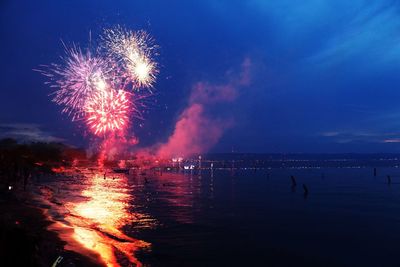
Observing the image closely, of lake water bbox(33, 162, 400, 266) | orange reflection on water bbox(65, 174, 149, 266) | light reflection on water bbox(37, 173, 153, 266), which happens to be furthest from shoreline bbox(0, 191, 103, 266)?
orange reflection on water bbox(65, 174, 149, 266)

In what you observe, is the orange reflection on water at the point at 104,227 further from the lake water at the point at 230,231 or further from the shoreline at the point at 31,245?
the shoreline at the point at 31,245

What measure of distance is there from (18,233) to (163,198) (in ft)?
136

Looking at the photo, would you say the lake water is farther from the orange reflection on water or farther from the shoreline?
the shoreline

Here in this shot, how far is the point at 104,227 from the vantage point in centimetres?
3288

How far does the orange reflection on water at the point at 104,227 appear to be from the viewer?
24.0 metres

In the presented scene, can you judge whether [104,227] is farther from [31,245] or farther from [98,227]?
[31,245]

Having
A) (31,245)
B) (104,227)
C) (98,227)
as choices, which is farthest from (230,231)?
(31,245)

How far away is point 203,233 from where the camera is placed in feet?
101

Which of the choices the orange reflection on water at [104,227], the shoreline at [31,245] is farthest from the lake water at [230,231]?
the shoreline at [31,245]

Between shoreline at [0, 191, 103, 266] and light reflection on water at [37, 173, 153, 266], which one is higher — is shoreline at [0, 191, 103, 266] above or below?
above

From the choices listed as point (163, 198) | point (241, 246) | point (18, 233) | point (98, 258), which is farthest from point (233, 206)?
point (18, 233)

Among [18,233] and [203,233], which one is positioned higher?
[18,233]

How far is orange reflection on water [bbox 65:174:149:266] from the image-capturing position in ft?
78.9

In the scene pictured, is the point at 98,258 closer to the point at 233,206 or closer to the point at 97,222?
the point at 97,222
